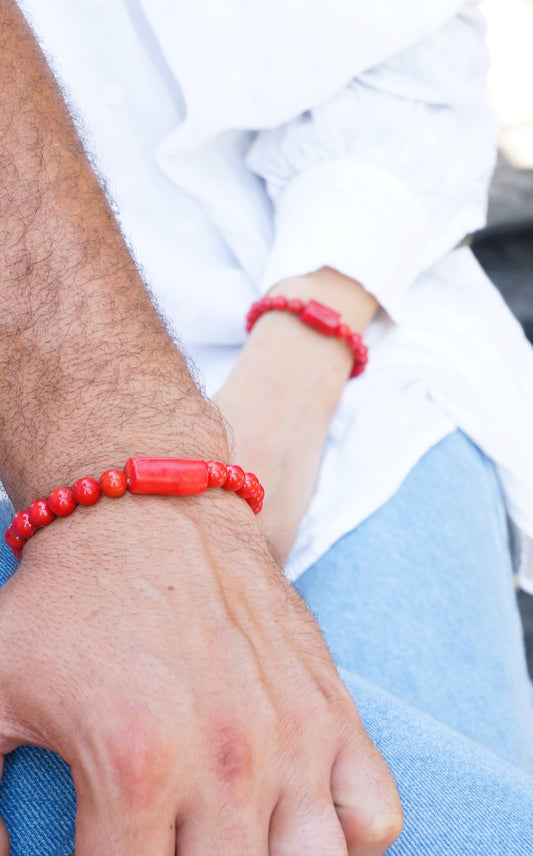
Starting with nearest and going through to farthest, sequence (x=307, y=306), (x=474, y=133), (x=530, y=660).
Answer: (x=307, y=306)
(x=474, y=133)
(x=530, y=660)

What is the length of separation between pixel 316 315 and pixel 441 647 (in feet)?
1.40

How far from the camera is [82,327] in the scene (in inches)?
27.4

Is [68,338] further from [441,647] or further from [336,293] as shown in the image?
[441,647]

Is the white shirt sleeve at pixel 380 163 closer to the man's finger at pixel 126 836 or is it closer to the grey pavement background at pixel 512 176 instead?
the man's finger at pixel 126 836

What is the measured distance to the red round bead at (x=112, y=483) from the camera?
61 centimetres

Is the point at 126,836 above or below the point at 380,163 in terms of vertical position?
below

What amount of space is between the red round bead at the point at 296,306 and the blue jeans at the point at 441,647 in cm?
25

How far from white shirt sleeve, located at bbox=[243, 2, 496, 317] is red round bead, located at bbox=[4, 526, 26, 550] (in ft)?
1.75

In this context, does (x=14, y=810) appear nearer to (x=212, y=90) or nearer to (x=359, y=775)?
(x=359, y=775)

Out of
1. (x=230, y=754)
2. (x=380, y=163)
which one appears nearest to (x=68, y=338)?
(x=230, y=754)

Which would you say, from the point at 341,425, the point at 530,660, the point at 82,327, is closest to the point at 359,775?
the point at 82,327

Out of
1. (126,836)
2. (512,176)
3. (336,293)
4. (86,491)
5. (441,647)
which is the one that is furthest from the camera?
(512,176)

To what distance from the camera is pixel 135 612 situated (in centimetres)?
55

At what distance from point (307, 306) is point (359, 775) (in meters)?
0.59
